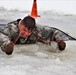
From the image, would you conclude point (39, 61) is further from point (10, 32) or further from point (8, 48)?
point (10, 32)

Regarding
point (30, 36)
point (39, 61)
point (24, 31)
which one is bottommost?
point (39, 61)

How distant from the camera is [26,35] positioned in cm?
493

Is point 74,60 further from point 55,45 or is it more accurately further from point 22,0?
point 22,0

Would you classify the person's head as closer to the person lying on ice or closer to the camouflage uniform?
the person lying on ice

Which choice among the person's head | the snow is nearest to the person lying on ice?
the person's head

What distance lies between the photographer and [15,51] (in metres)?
4.84

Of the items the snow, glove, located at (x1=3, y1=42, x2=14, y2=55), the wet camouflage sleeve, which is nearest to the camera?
the snow

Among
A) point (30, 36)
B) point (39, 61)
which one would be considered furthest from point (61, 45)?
point (39, 61)

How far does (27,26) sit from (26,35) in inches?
8.2

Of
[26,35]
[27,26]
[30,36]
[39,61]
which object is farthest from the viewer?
[30,36]

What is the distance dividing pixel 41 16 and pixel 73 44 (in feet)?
9.27

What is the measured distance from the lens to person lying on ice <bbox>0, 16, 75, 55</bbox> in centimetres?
470

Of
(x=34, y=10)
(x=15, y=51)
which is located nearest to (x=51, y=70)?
(x=15, y=51)

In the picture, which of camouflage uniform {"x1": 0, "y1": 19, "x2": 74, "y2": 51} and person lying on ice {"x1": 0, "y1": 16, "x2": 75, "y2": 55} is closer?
person lying on ice {"x1": 0, "y1": 16, "x2": 75, "y2": 55}
